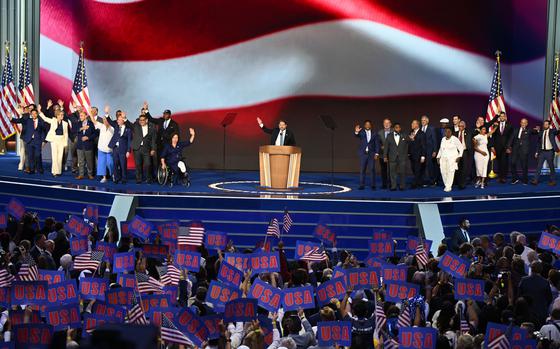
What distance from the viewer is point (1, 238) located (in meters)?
12.2

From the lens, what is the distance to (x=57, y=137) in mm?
20438

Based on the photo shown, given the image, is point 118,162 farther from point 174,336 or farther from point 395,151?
point 174,336

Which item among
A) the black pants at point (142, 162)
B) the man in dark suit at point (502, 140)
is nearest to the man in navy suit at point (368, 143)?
the man in dark suit at point (502, 140)

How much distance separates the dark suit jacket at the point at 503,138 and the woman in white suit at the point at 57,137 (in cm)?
965

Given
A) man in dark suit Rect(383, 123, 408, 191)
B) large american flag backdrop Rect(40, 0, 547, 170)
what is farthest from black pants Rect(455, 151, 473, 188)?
large american flag backdrop Rect(40, 0, 547, 170)

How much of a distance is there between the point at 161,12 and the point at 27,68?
14.8ft

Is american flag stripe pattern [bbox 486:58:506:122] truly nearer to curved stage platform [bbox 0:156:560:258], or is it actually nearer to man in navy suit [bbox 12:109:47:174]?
curved stage platform [bbox 0:156:560:258]

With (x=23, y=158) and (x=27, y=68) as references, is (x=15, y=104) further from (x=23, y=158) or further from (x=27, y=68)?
(x=23, y=158)

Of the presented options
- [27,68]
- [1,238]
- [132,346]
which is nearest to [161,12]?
[27,68]

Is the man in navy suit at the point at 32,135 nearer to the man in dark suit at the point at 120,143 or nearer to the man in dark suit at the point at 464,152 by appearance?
the man in dark suit at the point at 120,143

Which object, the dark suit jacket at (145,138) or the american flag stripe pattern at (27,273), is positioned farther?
the dark suit jacket at (145,138)

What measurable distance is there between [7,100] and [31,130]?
6274mm

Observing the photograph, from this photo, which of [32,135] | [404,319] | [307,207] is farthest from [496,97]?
[404,319]

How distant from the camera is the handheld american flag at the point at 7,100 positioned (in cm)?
2630
